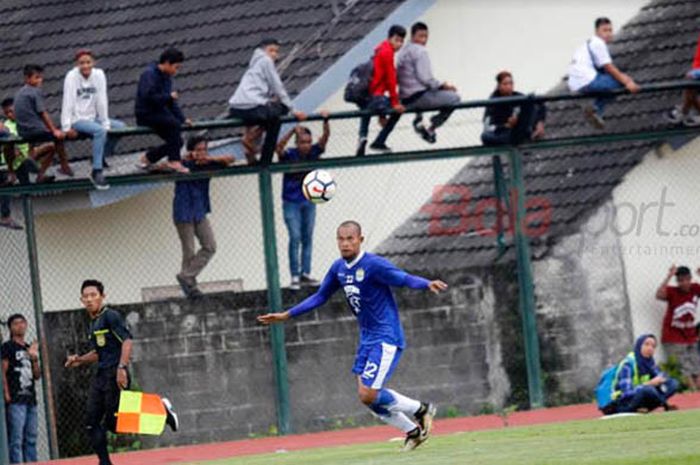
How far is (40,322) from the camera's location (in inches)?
866

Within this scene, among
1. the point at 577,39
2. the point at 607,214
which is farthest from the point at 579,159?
the point at 577,39

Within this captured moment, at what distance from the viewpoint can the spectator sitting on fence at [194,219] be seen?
22.4m

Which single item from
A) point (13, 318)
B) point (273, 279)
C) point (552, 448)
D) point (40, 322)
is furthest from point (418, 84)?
point (552, 448)

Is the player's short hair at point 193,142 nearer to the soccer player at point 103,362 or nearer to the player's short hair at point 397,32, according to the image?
the player's short hair at point 397,32

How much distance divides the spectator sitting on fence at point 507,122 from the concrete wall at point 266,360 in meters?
1.78

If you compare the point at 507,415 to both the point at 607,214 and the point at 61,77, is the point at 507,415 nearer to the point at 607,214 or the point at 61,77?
the point at 607,214

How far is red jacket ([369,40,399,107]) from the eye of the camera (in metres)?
22.3

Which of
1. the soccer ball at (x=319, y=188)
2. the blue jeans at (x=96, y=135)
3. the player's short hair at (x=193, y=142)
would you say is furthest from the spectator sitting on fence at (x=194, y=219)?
the soccer ball at (x=319, y=188)

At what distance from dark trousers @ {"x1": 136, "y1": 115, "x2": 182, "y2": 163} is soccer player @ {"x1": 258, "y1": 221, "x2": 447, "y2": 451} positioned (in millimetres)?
5012

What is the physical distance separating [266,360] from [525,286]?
335 cm

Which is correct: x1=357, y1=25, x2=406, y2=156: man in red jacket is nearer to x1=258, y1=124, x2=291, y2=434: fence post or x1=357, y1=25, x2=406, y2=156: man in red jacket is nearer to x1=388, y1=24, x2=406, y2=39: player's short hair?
x1=388, y1=24, x2=406, y2=39: player's short hair

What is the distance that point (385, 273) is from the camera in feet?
54.3

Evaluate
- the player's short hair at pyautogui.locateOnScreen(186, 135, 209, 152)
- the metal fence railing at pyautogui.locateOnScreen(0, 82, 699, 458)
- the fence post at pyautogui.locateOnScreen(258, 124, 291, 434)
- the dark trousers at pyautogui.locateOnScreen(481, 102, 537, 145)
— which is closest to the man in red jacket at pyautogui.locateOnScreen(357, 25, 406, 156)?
the metal fence railing at pyautogui.locateOnScreen(0, 82, 699, 458)

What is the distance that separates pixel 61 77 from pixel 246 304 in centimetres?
596
